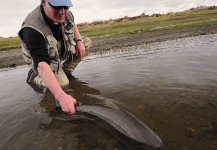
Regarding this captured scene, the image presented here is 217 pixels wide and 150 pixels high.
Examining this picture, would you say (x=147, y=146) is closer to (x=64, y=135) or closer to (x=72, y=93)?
(x=64, y=135)

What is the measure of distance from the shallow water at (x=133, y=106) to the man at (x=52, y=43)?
482mm

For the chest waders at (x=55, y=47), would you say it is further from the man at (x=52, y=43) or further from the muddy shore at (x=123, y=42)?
the muddy shore at (x=123, y=42)

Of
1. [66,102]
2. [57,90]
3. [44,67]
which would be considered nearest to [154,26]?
[44,67]

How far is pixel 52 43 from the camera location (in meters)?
5.07

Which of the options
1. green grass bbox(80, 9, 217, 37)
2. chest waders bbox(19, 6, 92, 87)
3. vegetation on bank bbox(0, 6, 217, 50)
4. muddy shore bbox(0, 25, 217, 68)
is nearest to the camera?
chest waders bbox(19, 6, 92, 87)

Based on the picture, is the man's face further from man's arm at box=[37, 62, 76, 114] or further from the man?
man's arm at box=[37, 62, 76, 114]

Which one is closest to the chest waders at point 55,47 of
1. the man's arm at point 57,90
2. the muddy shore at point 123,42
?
the man's arm at point 57,90

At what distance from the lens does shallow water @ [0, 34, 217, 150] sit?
313 cm

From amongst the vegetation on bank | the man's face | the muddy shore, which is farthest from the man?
the vegetation on bank

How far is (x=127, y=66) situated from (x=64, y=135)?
4.05m

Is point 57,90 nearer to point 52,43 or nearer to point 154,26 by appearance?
point 52,43

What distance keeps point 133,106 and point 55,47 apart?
7.53 ft

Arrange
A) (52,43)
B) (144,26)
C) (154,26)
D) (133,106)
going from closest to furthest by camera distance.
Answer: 1. (133,106)
2. (52,43)
3. (154,26)
4. (144,26)

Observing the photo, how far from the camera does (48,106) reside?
4629 mm
